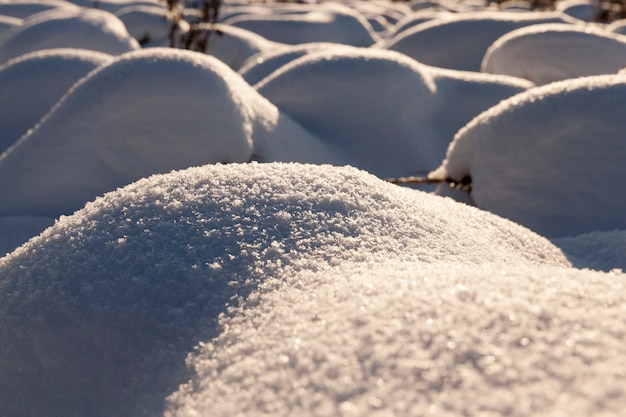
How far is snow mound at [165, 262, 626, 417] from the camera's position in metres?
0.68

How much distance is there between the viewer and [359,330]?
2.71ft

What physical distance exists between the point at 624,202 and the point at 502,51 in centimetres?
197

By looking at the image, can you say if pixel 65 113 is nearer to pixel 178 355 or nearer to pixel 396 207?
pixel 396 207

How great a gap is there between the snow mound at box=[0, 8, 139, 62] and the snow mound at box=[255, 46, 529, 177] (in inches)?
63.7

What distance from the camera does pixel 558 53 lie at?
11.8ft

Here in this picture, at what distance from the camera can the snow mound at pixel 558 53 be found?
3.56m

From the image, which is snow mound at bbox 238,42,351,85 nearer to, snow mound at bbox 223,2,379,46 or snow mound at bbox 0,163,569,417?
snow mound at bbox 0,163,569,417

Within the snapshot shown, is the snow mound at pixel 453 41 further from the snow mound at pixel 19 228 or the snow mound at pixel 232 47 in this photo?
the snow mound at pixel 19 228

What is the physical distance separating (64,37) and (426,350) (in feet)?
11.9

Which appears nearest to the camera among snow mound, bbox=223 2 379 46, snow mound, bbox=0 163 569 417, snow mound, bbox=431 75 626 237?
snow mound, bbox=0 163 569 417

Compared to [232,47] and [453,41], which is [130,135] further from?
[232,47]

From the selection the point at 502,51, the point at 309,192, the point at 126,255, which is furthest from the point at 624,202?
the point at 502,51

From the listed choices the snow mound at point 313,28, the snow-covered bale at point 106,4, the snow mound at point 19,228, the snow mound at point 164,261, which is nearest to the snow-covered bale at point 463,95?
the snow mound at point 19,228

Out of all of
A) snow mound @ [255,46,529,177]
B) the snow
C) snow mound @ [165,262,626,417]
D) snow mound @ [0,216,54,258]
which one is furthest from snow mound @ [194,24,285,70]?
snow mound @ [165,262,626,417]
